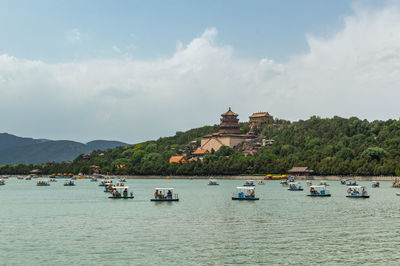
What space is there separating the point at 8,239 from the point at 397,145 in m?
171

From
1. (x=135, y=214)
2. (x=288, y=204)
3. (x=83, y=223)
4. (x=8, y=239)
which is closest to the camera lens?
(x=8, y=239)

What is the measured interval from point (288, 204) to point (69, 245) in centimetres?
4159

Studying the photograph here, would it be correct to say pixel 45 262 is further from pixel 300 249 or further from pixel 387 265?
pixel 387 265

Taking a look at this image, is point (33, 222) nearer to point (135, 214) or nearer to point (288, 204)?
point (135, 214)

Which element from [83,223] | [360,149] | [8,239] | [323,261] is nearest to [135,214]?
[83,223]

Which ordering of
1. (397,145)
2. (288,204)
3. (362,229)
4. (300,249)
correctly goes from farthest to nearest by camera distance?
(397,145) → (288,204) → (362,229) → (300,249)

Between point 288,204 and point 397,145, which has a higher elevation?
point 397,145

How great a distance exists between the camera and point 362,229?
5097 cm

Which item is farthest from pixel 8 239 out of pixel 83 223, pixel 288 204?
pixel 288 204

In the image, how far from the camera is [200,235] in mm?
47312

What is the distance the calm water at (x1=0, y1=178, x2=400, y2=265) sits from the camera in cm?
3825

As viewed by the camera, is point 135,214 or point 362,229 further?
point 135,214

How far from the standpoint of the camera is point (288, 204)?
A: 78.2 metres

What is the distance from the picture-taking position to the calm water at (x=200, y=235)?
125 feet
